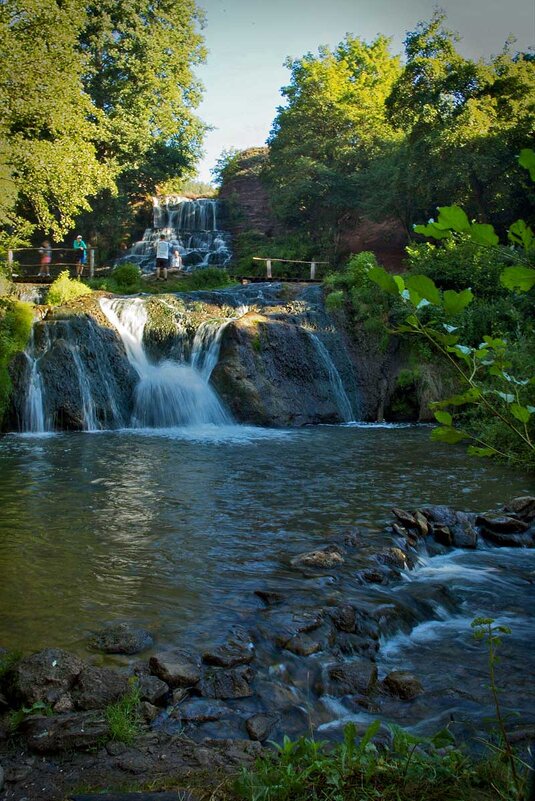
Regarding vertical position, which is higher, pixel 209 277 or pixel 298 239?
pixel 298 239

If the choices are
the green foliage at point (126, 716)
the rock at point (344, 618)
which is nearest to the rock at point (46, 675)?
the green foliage at point (126, 716)

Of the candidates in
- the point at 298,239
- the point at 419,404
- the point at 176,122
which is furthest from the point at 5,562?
the point at 176,122

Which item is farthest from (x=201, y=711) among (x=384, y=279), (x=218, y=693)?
(x=384, y=279)

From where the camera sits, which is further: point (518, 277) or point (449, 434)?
point (449, 434)

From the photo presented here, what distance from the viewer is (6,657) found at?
402cm

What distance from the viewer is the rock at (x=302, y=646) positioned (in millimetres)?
4492

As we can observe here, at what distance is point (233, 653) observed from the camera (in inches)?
171

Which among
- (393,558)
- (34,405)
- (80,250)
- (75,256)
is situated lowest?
(393,558)

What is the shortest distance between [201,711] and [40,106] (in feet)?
75.3

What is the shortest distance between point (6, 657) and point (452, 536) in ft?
16.3

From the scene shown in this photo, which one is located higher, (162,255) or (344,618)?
(162,255)

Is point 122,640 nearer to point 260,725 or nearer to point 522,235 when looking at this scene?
point 260,725

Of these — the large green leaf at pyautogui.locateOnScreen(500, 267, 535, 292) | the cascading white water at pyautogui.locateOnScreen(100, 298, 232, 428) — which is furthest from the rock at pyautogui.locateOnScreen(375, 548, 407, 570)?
the cascading white water at pyautogui.locateOnScreen(100, 298, 232, 428)

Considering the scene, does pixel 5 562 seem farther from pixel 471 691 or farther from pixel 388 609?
pixel 471 691
